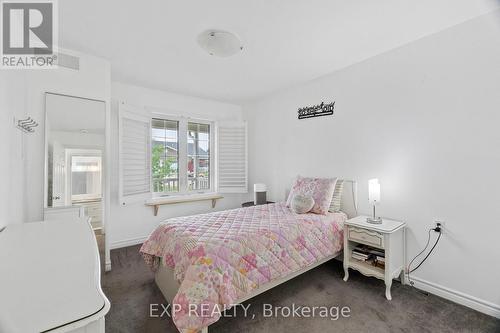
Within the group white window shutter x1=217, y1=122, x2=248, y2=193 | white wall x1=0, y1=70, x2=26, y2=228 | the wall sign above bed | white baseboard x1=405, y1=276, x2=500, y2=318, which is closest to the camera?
white wall x1=0, y1=70, x2=26, y2=228

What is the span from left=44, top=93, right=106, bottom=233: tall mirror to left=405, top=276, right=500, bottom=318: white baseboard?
375 centimetres

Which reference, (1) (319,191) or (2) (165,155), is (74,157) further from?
(1) (319,191)

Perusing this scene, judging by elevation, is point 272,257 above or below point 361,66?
below

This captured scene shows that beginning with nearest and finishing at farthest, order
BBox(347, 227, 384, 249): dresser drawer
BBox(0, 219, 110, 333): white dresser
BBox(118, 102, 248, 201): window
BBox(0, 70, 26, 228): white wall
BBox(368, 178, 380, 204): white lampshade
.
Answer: BBox(0, 219, 110, 333): white dresser, BBox(0, 70, 26, 228): white wall, BBox(347, 227, 384, 249): dresser drawer, BBox(368, 178, 380, 204): white lampshade, BBox(118, 102, 248, 201): window

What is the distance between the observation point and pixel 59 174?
8.07ft

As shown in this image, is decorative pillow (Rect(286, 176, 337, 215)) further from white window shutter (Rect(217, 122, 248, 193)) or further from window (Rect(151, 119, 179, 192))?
window (Rect(151, 119, 179, 192))

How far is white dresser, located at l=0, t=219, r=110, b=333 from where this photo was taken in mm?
654

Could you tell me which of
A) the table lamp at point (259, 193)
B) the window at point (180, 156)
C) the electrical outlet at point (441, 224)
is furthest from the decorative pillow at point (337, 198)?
the window at point (180, 156)

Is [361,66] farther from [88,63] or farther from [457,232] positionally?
[88,63]

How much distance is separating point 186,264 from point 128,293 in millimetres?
1066

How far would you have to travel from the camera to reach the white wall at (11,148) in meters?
1.65

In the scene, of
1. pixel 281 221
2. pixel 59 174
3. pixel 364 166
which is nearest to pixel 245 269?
pixel 281 221

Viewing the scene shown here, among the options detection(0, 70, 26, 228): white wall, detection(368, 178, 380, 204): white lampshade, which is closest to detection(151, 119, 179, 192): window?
detection(0, 70, 26, 228): white wall

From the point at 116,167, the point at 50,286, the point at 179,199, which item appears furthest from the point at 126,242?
the point at 50,286
